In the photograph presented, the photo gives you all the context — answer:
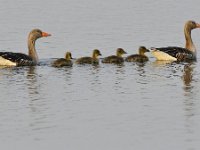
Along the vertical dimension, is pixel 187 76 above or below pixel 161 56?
below

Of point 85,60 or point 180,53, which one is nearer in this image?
point 85,60

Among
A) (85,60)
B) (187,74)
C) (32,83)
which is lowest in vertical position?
(187,74)

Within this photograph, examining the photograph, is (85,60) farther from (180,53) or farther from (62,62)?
(180,53)

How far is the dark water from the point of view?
47.9 ft

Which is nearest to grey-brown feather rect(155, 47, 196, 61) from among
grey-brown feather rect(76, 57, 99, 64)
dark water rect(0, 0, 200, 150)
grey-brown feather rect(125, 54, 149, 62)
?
dark water rect(0, 0, 200, 150)

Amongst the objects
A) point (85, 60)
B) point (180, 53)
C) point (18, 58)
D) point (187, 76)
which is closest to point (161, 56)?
point (180, 53)

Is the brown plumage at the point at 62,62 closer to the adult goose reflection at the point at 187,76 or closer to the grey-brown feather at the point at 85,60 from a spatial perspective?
the grey-brown feather at the point at 85,60

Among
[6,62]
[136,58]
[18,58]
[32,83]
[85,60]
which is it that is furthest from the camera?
[136,58]

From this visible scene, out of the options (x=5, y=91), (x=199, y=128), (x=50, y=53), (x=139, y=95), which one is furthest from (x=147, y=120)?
(x=50, y=53)

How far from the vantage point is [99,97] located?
1928cm

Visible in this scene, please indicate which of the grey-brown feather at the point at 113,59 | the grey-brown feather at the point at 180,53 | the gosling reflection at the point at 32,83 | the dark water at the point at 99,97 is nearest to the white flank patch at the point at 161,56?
the grey-brown feather at the point at 180,53

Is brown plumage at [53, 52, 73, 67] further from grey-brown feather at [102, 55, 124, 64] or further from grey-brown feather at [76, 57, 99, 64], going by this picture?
grey-brown feather at [102, 55, 124, 64]

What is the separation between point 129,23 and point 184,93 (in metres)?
21.4

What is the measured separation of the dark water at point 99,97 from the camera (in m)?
14.6
